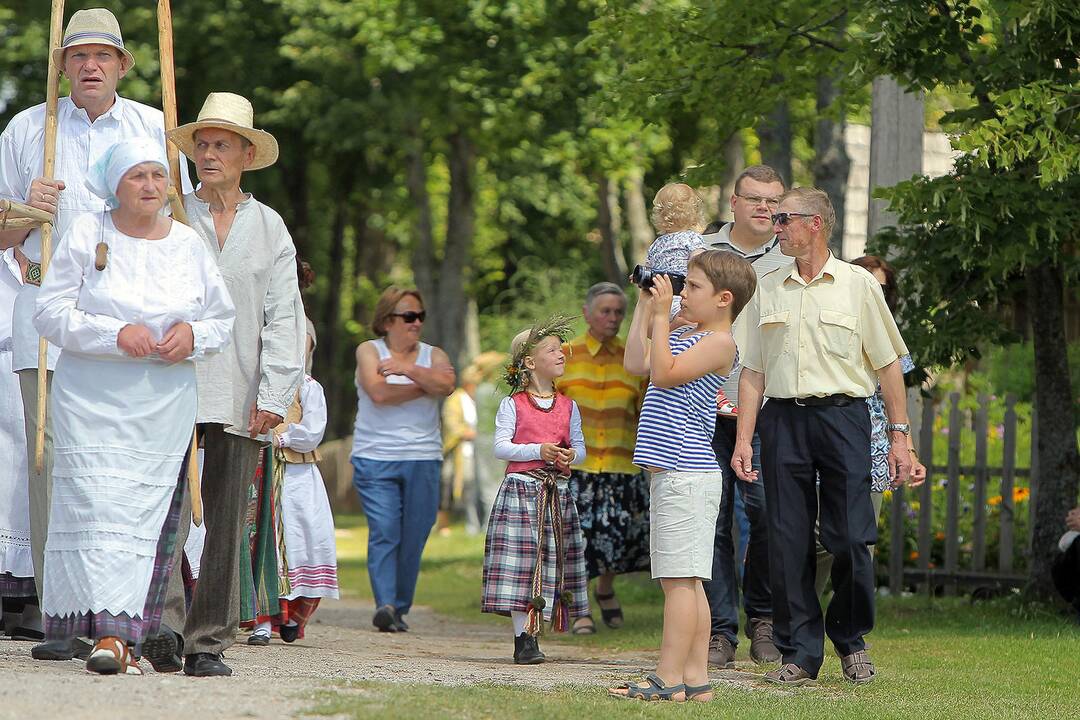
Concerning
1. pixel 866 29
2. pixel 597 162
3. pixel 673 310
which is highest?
pixel 597 162

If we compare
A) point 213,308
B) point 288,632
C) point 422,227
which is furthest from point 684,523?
point 422,227

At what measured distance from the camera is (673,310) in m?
8.39

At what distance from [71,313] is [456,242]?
19506mm

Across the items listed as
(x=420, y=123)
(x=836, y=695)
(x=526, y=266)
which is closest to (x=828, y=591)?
(x=836, y=695)

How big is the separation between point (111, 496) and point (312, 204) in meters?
32.1

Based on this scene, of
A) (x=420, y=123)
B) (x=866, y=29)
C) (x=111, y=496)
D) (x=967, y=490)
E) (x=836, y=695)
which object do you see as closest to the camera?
(x=111, y=496)

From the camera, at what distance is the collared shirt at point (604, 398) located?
9.98 metres

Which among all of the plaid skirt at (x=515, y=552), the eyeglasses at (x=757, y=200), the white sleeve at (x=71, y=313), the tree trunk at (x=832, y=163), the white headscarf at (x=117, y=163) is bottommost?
the plaid skirt at (x=515, y=552)

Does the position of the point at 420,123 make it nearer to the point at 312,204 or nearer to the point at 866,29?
the point at 312,204

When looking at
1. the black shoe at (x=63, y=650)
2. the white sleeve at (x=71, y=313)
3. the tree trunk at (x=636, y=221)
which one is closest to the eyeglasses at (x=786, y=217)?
the white sleeve at (x=71, y=313)

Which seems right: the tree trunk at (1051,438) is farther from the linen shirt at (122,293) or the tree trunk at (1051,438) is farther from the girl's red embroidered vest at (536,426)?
the linen shirt at (122,293)

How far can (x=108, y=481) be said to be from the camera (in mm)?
6441

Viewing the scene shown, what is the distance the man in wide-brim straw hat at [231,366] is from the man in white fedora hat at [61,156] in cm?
56

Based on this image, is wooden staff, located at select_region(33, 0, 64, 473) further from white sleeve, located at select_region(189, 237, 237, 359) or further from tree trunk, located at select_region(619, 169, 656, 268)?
tree trunk, located at select_region(619, 169, 656, 268)
